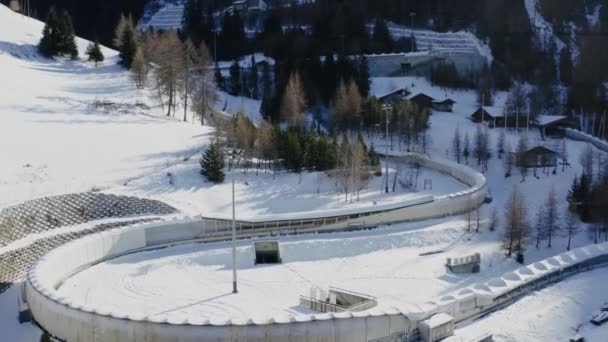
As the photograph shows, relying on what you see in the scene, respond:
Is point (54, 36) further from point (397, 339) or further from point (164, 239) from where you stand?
point (397, 339)

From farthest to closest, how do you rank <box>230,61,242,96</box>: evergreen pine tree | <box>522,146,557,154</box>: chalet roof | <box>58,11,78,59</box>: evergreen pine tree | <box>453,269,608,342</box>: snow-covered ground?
<box>230,61,242,96</box>: evergreen pine tree < <box>58,11,78,59</box>: evergreen pine tree < <box>522,146,557,154</box>: chalet roof < <box>453,269,608,342</box>: snow-covered ground

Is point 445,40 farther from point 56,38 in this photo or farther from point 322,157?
point 322,157

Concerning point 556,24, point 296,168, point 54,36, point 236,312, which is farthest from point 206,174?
point 556,24

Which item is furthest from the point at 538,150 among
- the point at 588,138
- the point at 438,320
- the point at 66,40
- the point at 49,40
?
the point at 49,40

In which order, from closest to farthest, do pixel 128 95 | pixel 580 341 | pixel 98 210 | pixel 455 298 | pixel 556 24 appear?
pixel 580 341 → pixel 455 298 → pixel 98 210 → pixel 128 95 → pixel 556 24

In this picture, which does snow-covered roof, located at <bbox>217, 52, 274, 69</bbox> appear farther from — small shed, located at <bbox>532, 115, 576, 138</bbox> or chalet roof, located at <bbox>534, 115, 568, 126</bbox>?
small shed, located at <bbox>532, 115, 576, 138</bbox>

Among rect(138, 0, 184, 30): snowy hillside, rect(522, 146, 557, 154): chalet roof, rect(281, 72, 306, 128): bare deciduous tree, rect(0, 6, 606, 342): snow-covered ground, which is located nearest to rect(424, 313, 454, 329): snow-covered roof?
rect(0, 6, 606, 342): snow-covered ground
